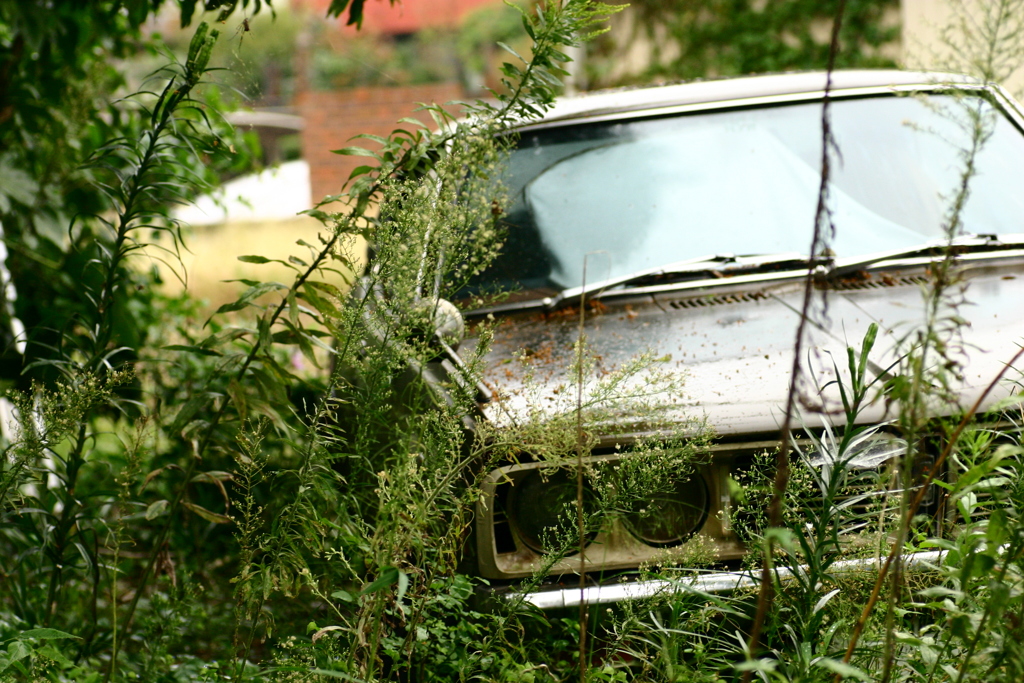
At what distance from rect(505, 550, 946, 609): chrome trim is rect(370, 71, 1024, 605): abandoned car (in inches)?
1.2

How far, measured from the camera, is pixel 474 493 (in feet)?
6.51

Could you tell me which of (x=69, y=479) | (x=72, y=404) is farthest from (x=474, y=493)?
(x=69, y=479)

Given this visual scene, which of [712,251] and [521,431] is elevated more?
[712,251]

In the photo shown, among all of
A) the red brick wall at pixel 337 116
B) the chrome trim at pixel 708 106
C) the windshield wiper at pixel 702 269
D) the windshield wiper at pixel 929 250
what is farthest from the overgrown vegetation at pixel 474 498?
the red brick wall at pixel 337 116

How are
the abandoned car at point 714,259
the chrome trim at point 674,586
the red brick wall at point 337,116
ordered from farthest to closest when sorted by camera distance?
the red brick wall at point 337,116
the abandoned car at point 714,259
the chrome trim at point 674,586

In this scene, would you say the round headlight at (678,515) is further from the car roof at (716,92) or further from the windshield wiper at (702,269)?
the car roof at (716,92)

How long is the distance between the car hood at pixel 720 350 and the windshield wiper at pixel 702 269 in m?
0.05

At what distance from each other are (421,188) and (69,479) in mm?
1157

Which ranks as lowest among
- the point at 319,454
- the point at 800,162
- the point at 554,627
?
the point at 554,627

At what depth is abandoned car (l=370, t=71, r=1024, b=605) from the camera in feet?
7.36

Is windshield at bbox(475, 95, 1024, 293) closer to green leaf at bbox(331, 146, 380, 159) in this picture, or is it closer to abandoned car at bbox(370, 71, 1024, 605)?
abandoned car at bbox(370, 71, 1024, 605)

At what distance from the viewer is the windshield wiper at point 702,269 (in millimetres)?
2939

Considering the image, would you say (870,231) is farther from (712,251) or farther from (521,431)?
(521,431)

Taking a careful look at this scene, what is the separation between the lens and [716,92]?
11.7ft
